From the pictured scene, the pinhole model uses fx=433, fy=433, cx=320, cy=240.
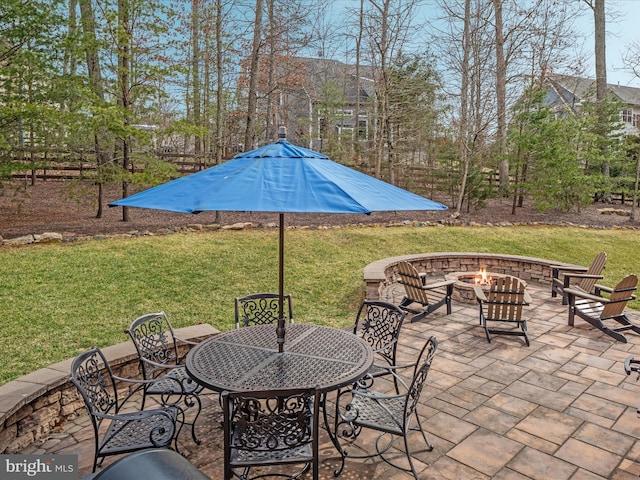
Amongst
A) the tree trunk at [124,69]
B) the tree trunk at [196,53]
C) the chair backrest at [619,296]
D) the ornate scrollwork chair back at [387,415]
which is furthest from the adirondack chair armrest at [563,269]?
the tree trunk at [196,53]

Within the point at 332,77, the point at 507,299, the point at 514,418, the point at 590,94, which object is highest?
the point at 332,77

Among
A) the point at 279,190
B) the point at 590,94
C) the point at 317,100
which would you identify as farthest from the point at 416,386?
the point at 317,100

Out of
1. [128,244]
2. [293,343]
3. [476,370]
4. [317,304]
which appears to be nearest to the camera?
[293,343]

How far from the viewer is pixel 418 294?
6164mm

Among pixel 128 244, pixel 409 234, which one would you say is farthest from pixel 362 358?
pixel 409 234

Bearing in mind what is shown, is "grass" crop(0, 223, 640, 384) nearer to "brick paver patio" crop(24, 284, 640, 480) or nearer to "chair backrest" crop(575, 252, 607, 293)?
"chair backrest" crop(575, 252, 607, 293)

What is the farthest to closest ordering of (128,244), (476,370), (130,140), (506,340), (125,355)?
(130,140) → (128,244) → (506,340) → (476,370) → (125,355)

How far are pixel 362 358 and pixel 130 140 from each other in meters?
9.68

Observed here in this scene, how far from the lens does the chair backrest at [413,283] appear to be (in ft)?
19.9

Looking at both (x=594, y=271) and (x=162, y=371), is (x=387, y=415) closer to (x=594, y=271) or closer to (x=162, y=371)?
(x=162, y=371)

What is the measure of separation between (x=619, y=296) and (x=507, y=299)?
139cm

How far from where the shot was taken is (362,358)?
3.14 metres

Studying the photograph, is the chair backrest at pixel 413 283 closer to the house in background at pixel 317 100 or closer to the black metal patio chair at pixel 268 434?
the black metal patio chair at pixel 268 434

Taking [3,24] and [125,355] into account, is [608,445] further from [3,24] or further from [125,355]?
[3,24]
